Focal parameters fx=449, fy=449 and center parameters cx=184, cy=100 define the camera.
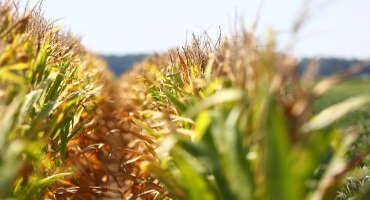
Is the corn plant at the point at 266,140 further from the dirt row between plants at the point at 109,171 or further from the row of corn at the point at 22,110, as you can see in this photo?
the row of corn at the point at 22,110

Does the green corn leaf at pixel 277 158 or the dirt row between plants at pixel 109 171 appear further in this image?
the dirt row between plants at pixel 109 171

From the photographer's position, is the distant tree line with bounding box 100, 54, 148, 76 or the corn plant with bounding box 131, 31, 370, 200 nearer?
the corn plant with bounding box 131, 31, 370, 200

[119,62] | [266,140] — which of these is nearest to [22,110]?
[266,140]

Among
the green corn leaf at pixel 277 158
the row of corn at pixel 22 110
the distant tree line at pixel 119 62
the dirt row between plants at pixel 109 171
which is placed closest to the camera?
the green corn leaf at pixel 277 158

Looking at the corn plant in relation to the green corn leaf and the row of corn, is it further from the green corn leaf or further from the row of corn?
the row of corn

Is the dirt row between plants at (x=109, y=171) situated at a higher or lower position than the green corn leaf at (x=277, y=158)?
lower

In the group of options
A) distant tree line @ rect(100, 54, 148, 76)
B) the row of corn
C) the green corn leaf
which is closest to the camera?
the green corn leaf

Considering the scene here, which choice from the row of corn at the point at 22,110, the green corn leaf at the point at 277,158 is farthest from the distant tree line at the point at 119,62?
the green corn leaf at the point at 277,158

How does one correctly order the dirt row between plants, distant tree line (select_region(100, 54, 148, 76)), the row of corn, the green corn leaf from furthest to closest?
distant tree line (select_region(100, 54, 148, 76))
the dirt row between plants
the row of corn
the green corn leaf

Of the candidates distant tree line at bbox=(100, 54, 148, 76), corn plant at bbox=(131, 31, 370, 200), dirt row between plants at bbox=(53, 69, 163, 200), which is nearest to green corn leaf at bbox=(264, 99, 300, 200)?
corn plant at bbox=(131, 31, 370, 200)

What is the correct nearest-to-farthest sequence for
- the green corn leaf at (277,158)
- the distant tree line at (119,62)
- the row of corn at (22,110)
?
the green corn leaf at (277,158) < the row of corn at (22,110) < the distant tree line at (119,62)

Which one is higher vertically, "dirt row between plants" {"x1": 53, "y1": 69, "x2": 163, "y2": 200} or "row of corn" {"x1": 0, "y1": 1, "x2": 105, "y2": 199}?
"row of corn" {"x1": 0, "y1": 1, "x2": 105, "y2": 199}

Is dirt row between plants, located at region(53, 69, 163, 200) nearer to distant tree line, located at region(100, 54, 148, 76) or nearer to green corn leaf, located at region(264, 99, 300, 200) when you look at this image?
green corn leaf, located at region(264, 99, 300, 200)

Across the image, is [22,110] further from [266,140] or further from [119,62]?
[119,62]
